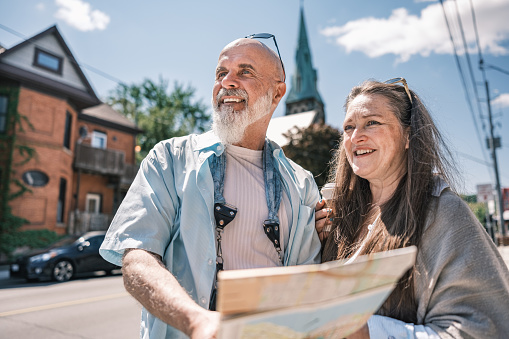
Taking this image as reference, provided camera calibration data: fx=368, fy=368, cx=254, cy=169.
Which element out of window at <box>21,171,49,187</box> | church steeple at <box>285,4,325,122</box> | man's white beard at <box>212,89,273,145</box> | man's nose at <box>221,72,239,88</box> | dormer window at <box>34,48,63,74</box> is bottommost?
man's white beard at <box>212,89,273,145</box>

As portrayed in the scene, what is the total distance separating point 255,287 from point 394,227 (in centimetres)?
115

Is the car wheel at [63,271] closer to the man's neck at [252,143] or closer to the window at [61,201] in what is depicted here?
the window at [61,201]

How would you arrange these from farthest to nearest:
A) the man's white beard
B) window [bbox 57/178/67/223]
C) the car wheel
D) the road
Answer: window [bbox 57/178/67/223]
the car wheel
the road
the man's white beard

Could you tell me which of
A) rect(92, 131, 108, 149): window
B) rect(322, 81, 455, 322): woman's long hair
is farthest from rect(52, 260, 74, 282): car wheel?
rect(92, 131, 108, 149): window

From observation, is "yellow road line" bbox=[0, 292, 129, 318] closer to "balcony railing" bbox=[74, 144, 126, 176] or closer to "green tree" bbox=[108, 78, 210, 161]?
"balcony railing" bbox=[74, 144, 126, 176]

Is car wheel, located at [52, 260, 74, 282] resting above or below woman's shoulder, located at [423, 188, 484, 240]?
below

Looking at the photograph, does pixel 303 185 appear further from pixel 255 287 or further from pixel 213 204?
pixel 255 287

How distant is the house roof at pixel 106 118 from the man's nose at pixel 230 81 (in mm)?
21489

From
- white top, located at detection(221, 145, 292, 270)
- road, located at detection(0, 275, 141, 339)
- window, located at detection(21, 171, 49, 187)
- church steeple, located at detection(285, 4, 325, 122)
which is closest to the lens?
white top, located at detection(221, 145, 292, 270)

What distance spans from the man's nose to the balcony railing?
781 inches

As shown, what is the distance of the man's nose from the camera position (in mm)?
2191

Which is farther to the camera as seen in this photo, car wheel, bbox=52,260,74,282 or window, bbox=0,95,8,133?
window, bbox=0,95,8,133

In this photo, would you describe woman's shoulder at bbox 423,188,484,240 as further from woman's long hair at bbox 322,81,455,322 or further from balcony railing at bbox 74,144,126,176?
balcony railing at bbox 74,144,126,176

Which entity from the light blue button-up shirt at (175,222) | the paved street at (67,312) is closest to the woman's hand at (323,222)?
the light blue button-up shirt at (175,222)
